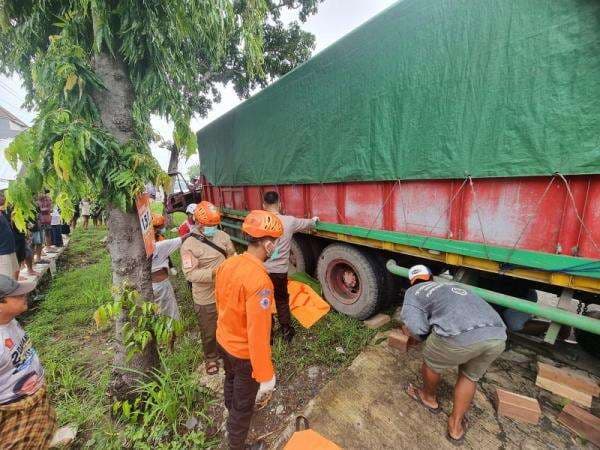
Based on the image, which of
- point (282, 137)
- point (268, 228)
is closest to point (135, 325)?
point (268, 228)

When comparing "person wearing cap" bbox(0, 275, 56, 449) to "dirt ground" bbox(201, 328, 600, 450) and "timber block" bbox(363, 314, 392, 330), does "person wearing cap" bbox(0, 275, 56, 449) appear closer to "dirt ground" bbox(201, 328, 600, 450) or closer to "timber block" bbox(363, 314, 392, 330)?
"dirt ground" bbox(201, 328, 600, 450)

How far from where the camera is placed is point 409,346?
2855mm

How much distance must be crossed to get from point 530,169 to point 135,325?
3.14 metres

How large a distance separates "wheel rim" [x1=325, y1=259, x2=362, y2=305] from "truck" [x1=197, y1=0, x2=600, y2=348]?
0.06 feet

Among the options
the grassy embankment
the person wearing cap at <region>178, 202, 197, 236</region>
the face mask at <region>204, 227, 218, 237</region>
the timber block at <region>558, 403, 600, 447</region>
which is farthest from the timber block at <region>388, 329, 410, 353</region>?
the person wearing cap at <region>178, 202, 197, 236</region>

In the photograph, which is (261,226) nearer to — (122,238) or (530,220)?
(122,238)

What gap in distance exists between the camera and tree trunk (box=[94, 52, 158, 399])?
6.17 ft

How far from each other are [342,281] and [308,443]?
91.4 inches

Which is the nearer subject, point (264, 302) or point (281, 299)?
point (264, 302)

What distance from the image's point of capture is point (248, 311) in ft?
5.11

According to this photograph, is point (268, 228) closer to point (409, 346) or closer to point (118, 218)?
point (118, 218)

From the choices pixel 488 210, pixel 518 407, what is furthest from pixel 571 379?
pixel 488 210

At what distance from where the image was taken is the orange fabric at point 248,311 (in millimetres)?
1557

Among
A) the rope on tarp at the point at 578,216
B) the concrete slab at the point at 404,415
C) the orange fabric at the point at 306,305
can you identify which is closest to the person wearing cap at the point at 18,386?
the concrete slab at the point at 404,415
